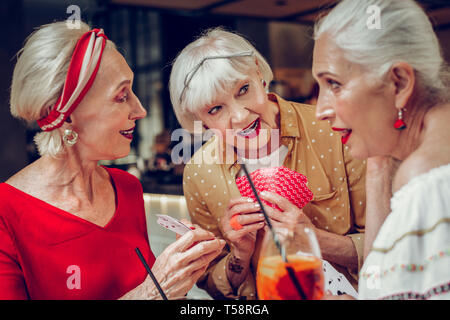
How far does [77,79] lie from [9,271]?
1.95 feet

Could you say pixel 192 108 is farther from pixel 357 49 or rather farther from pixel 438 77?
pixel 438 77

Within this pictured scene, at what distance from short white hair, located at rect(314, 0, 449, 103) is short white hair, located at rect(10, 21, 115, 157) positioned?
781 mm

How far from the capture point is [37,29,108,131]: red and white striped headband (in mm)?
1348

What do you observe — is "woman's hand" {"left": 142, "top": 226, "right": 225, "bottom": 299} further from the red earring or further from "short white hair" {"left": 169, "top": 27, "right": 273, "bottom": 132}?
the red earring

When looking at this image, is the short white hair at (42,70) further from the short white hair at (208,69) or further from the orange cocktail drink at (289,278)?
the orange cocktail drink at (289,278)

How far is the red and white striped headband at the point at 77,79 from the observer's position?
1.35 m

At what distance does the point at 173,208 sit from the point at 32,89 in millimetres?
970

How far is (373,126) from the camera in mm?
1111

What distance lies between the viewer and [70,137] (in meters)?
1.43

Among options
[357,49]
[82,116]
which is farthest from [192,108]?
[357,49]

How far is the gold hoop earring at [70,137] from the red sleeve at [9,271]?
0.30 metres

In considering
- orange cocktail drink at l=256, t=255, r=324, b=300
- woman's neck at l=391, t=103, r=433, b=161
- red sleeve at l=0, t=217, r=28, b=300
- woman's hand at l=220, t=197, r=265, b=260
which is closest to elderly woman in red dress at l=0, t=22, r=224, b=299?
red sleeve at l=0, t=217, r=28, b=300

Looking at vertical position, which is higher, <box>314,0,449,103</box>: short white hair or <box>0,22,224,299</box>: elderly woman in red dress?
<box>314,0,449,103</box>: short white hair

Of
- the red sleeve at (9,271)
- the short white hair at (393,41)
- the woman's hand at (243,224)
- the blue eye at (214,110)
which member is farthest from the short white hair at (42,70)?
the short white hair at (393,41)
